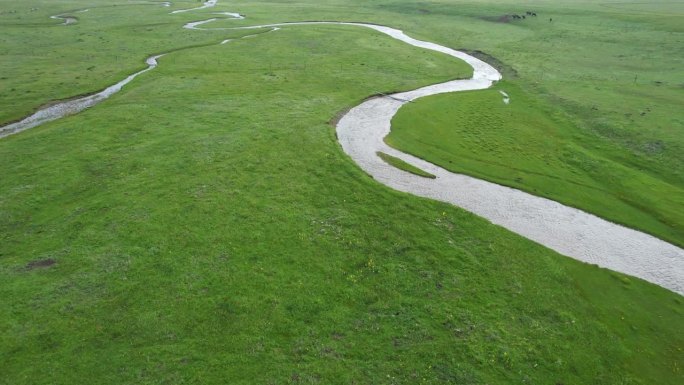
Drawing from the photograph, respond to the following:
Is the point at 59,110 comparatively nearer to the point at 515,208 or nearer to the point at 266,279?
the point at 266,279

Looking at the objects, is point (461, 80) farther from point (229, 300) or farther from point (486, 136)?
point (229, 300)

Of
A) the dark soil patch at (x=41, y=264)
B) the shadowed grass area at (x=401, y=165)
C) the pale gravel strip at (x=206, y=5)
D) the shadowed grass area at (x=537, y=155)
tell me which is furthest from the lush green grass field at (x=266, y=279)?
the pale gravel strip at (x=206, y=5)

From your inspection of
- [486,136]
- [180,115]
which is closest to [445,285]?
[486,136]

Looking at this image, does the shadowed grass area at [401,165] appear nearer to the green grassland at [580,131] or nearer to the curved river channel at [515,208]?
the curved river channel at [515,208]

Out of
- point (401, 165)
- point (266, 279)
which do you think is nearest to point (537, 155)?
point (401, 165)

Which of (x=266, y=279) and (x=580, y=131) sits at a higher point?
(x=580, y=131)
